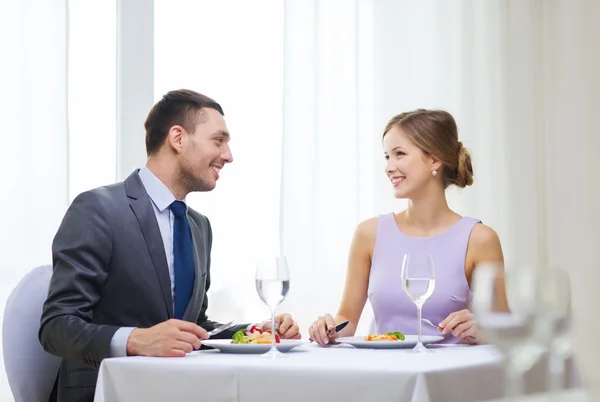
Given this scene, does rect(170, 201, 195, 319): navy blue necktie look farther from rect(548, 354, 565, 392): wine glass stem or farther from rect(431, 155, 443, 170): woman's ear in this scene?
rect(548, 354, 565, 392): wine glass stem

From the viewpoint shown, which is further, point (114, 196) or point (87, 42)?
point (87, 42)

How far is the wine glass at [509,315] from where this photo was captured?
0.84 metres

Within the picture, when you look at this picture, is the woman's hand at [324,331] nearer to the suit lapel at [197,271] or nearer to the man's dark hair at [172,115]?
the suit lapel at [197,271]

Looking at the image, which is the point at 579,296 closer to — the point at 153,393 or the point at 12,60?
the point at 12,60

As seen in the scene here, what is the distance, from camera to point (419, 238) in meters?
2.56

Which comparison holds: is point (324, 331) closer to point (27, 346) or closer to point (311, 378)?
point (311, 378)

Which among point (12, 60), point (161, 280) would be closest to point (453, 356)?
point (161, 280)

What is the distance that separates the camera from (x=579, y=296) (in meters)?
4.29

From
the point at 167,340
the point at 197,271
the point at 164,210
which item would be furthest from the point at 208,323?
the point at 167,340

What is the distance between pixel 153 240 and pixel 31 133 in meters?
1.16

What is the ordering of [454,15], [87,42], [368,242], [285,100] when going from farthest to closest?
[454,15] < [285,100] < [87,42] < [368,242]

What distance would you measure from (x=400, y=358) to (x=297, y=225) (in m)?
2.25

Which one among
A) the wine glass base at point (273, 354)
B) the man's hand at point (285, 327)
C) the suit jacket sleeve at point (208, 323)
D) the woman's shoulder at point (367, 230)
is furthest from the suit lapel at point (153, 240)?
the woman's shoulder at point (367, 230)

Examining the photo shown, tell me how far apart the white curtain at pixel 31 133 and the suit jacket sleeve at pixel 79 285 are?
1.01 metres
